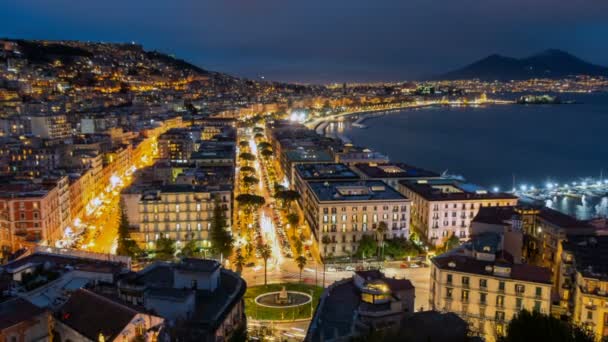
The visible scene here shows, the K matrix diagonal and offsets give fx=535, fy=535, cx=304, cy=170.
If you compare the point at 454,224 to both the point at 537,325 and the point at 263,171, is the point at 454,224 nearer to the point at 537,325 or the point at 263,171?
the point at 537,325

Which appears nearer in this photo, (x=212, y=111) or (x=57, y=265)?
(x=57, y=265)

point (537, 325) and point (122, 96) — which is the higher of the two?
point (122, 96)

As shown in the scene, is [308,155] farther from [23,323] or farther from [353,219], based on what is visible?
[23,323]

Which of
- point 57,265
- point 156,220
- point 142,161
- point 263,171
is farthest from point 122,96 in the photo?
point 57,265

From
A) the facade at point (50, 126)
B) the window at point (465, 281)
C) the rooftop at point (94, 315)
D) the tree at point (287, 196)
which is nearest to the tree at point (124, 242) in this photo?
the tree at point (287, 196)

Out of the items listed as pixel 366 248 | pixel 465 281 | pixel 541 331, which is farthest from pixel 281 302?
pixel 541 331

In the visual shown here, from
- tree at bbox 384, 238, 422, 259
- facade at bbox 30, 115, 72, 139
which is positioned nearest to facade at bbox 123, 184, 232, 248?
→ tree at bbox 384, 238, 422, 259
